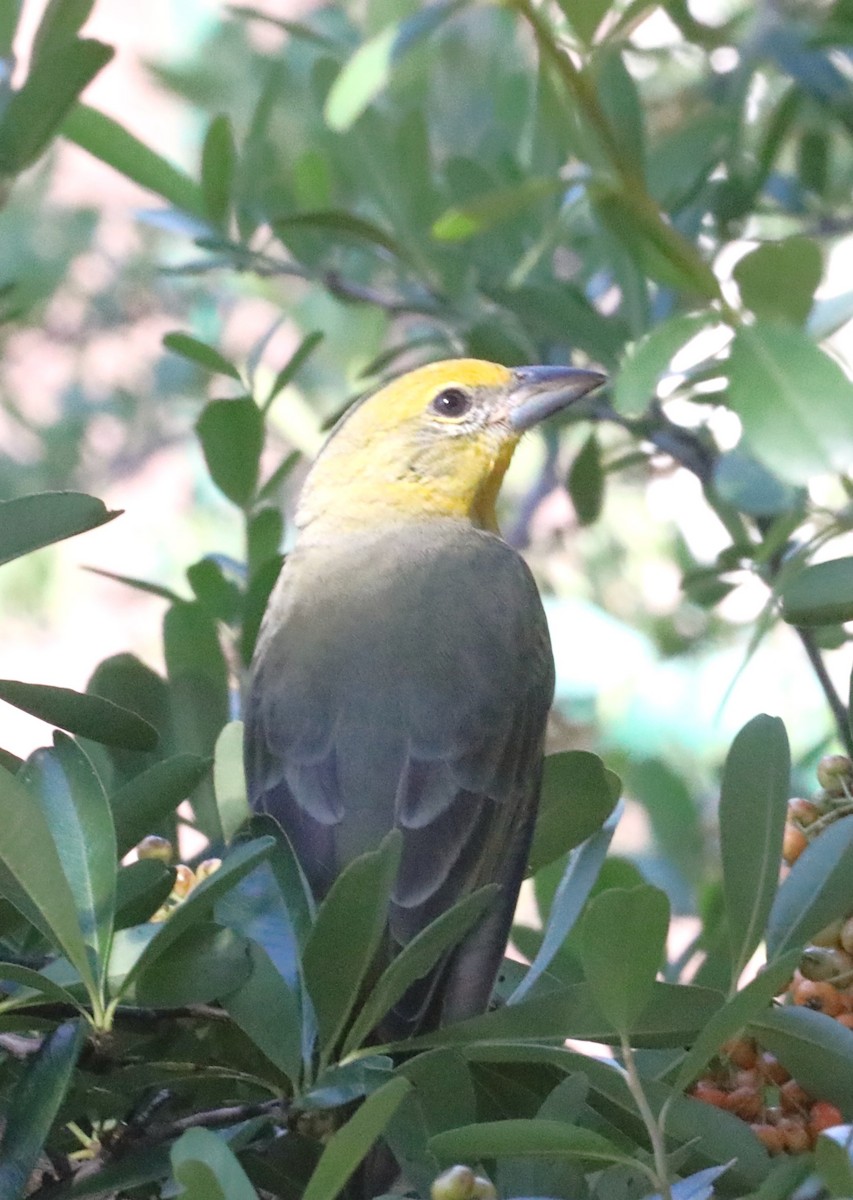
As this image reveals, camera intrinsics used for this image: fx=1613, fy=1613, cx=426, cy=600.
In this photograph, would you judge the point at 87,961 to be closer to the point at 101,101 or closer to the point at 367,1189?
the point at 367,1189

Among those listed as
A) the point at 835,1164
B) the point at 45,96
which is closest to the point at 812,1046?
the point at 835,1164

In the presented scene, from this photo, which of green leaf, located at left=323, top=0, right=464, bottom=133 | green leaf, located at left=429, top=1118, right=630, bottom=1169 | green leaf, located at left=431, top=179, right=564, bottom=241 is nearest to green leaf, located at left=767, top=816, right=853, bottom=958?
green leaf, located at left=429, top=1118, right=630, bottom=1169

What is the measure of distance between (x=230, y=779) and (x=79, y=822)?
47cm

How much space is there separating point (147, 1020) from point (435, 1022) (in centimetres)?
51

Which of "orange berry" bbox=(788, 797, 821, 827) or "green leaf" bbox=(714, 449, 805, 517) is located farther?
"green leaf" bbox=(714, 449, 805, 517)

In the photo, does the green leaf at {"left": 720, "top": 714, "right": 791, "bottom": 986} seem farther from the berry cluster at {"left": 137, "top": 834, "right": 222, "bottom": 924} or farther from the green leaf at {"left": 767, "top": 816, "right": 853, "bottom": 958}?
the berry cluster at {"left": 137, "top": 834, "right": 222, "bottom": 924}

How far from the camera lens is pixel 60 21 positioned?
5.77 feet

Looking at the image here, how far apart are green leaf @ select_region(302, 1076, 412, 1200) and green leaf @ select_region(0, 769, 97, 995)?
0.80ft

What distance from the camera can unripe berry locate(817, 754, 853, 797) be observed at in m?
1.45

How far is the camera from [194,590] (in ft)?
6.33

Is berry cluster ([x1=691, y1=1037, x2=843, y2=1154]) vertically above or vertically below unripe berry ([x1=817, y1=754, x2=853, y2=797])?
below

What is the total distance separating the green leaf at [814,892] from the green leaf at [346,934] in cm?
30

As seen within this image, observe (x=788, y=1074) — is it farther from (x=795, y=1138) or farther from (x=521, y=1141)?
(x=521, y=1141)

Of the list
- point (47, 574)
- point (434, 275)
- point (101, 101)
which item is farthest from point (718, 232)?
point (101, 101)
